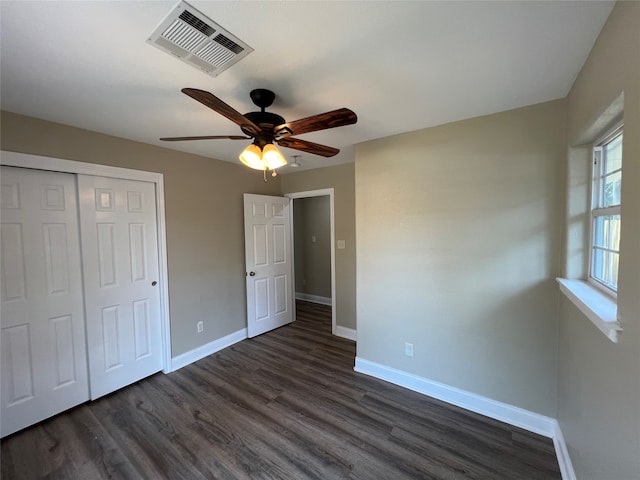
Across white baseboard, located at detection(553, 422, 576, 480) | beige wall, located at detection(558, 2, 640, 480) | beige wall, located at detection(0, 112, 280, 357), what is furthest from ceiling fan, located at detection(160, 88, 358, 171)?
white baseboard, located at detection(553, 422, 576, 480)

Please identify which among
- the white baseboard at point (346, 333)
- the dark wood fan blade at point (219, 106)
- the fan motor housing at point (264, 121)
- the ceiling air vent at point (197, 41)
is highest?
the ceiling air vent at point (197, 41)

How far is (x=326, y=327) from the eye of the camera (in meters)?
3.96

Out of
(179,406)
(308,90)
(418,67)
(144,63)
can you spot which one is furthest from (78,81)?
(179,406)

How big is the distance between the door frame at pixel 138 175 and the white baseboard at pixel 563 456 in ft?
10.8

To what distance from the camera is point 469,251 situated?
211cm

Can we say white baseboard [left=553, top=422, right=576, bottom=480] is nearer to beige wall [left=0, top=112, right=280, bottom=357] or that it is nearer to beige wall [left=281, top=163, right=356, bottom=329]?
beige wall [left=281, top=163, right=356, bottom=329]

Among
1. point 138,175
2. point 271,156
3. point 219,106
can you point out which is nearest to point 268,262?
point 138,175

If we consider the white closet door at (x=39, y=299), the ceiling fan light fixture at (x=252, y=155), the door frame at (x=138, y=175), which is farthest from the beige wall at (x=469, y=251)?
the white closet door at (x=39, y=299)

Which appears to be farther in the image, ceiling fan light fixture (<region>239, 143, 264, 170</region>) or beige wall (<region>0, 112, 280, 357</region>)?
beige wall (<region>0, 112, 280, 357</region>)

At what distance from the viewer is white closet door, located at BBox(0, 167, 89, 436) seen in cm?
190

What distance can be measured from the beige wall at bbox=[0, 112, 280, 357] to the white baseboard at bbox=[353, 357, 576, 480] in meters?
1.86

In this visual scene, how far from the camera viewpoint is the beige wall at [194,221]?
2.27 m

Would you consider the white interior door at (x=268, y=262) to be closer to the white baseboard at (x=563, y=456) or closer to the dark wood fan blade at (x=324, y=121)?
the dark wood fan blade at (x=324, y=121)

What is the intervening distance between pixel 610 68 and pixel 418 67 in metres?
0.79
